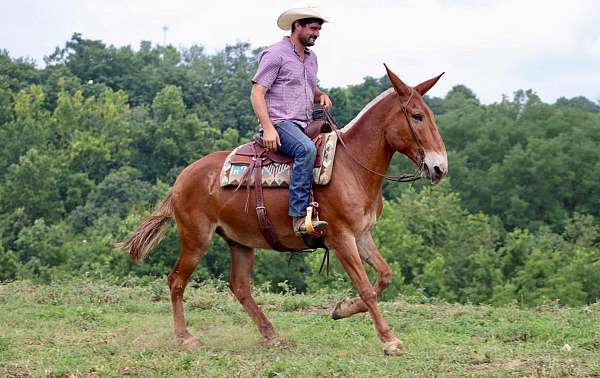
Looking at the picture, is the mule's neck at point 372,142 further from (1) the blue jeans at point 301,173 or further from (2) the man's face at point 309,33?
(2) the man's face at point 309,33

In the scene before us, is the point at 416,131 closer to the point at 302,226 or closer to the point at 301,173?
the point at 301,173

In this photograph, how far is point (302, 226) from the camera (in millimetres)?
8859

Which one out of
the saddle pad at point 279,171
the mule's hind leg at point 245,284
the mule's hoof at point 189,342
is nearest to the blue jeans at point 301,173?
the saddle pad at point 279,171

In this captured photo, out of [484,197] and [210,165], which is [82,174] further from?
[210,165]

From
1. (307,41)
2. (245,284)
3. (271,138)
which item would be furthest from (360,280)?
(307,41)

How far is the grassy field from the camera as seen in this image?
311 inches

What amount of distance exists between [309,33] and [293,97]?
0.68m

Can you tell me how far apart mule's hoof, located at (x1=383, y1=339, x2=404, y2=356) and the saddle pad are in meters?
1.69

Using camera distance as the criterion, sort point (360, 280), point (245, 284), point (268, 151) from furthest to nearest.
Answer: point (245, 284) < point (268, 151) < point (360, 280)

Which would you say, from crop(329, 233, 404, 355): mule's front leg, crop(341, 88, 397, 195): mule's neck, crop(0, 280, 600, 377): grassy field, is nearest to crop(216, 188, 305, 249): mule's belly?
crop(329, 233, 404, 355): mule's front leg

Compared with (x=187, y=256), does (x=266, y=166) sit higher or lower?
higher

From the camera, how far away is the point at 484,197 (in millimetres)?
72062

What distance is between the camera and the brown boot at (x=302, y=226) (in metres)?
8.72

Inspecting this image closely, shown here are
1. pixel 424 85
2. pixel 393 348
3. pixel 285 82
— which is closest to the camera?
pixel 393 348
